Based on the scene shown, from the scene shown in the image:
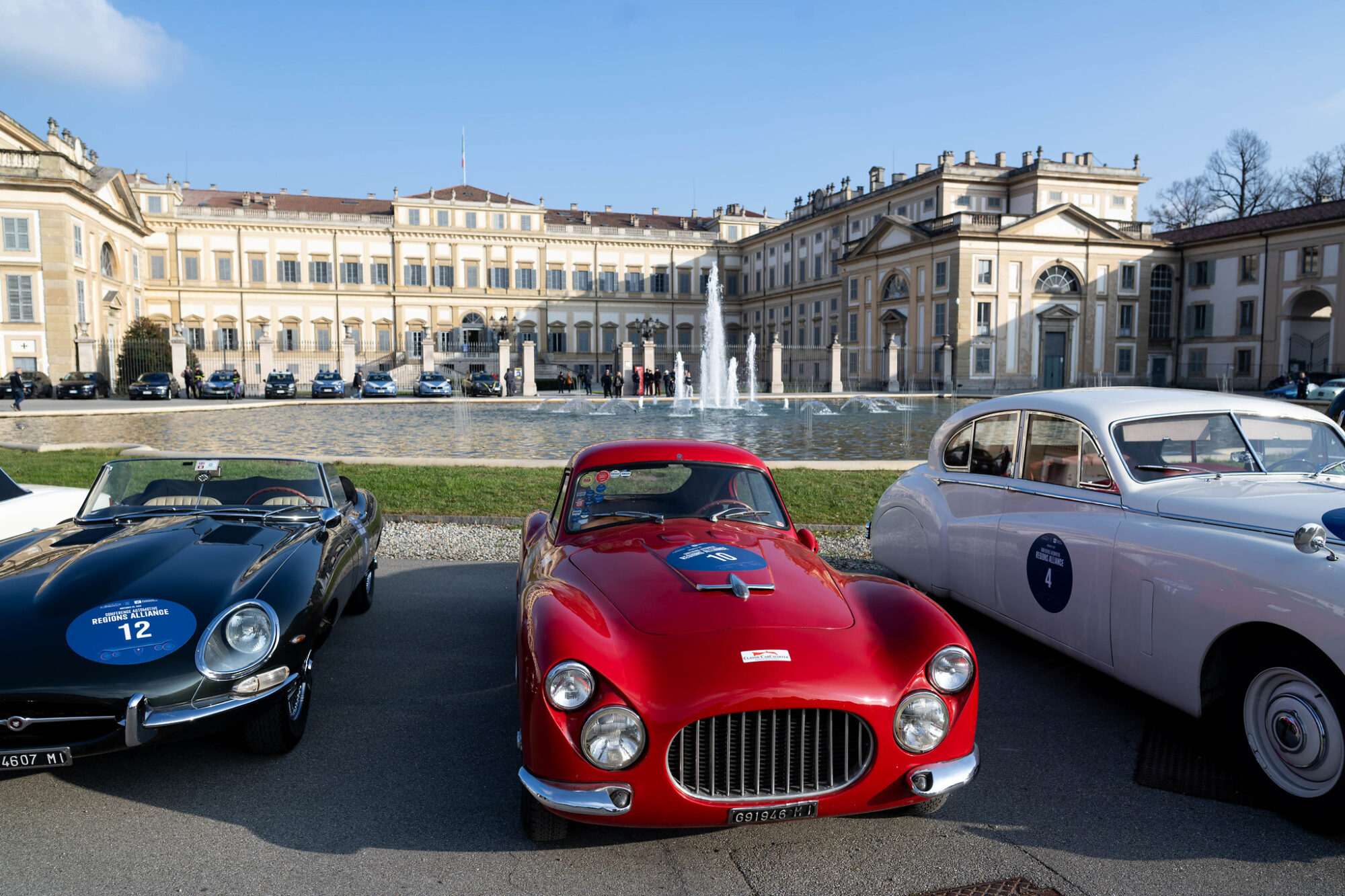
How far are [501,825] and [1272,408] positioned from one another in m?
4.79

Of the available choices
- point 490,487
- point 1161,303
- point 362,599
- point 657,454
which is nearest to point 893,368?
point 1161,303

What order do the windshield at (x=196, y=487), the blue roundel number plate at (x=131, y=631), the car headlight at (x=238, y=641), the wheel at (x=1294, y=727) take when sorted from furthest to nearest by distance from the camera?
the windshield at (x=196, y=487)
the car headlight at (x=238, y=641)
the blue roundel number plate at (x=131, y=631)
the wheel at (x=1294, y=727)

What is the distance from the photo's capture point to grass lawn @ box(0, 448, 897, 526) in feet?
34.4

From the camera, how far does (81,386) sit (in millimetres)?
42094

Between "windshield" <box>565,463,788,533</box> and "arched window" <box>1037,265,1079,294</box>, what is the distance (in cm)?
5369

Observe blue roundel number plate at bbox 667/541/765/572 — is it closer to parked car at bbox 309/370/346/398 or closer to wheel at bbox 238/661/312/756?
wheel at bbox 238/661/312/756

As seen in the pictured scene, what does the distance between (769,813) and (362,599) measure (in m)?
4.48

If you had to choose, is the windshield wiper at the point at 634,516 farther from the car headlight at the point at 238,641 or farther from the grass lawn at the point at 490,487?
the grass lawn at the point at 490,487

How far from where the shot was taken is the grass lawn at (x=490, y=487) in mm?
10477

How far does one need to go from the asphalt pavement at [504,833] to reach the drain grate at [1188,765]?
73 millimetres

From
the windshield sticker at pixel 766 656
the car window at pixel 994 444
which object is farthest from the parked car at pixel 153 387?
the windshield sticker at pixel 766 656

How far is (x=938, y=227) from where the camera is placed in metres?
52.8

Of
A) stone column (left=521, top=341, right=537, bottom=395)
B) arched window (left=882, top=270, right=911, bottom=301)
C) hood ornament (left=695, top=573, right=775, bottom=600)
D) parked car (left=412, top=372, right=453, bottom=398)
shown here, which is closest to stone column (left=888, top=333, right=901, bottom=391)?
arched window (left=882, top=270, right=911, bottom=301)

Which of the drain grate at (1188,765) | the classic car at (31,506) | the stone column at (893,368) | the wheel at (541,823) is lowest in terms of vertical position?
the drain grate at (1188,765)
